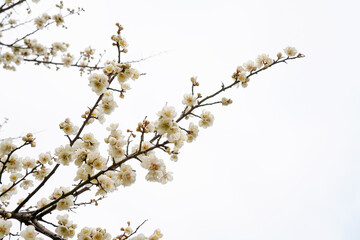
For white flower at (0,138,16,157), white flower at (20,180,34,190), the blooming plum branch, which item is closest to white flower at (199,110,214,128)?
the blooming plum branch

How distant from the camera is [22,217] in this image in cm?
248

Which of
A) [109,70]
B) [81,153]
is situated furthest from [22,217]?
[109,70]

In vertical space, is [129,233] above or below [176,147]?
below

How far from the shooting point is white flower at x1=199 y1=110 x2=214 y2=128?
243cm

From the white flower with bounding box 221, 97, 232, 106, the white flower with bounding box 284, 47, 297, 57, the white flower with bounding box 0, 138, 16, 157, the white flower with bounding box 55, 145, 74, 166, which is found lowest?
the white flower with bounding box 55, 145, 74, 166

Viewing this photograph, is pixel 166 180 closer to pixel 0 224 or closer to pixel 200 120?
pixel 200 120

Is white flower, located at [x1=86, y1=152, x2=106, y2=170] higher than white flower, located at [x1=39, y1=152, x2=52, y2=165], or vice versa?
white flower, located at [x1=39, y1=152, x2=52, y2=165]

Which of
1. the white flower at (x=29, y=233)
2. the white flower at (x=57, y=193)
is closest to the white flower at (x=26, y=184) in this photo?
the white flower at (x=57, y=193)

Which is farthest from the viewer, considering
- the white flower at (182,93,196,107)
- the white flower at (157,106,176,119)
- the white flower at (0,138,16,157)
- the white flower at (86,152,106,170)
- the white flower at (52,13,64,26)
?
the white flower at (52,13,64,26)

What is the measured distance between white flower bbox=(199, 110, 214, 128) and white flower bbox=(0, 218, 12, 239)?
6.57ft

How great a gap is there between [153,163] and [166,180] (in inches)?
9.2

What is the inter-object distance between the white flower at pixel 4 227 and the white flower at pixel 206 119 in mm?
2002

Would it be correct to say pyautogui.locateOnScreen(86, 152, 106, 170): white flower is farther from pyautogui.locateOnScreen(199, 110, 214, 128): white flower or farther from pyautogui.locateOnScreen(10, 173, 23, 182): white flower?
pyautogui.locateOnScreen(10, 173, 23, 182): white flower

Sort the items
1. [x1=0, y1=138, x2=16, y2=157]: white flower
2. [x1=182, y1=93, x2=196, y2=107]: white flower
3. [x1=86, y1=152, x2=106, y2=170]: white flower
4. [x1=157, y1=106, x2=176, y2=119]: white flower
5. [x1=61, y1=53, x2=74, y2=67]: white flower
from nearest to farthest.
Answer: [x1=157, y1=106, x2=176, y2=119]: white flower
[x1=86, y1=152, x2=106, y2=170]: white flower
[x1=182, y1=93, x2=196, y2=107]: white flower
[x1=0, y1=138, x2=16, y2=157]: white flower
[x1=61, y1=53, x2=74, y2=67]: white flower
